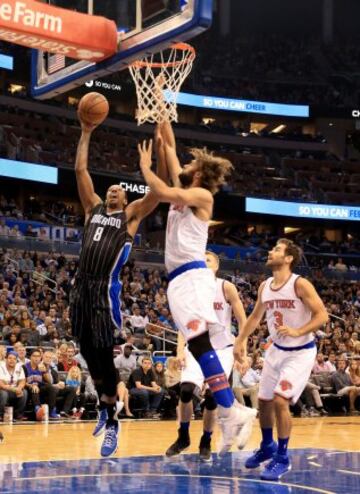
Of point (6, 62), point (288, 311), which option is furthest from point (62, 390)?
point (6, 62)

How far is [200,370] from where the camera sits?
8.43 meters

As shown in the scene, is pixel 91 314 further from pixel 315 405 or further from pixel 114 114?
pixel 114 114

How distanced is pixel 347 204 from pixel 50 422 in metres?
26.9

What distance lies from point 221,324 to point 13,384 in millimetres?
5780

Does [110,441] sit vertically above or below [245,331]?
below

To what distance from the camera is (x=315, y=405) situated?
689 inches

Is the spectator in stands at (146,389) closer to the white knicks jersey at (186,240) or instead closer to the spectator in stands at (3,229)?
the white knicks jersey at (186,240)

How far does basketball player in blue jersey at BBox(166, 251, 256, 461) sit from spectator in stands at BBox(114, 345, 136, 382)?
21.8 ft

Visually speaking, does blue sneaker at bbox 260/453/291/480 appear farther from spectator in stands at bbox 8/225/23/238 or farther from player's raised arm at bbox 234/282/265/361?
spectator in stands at bbox 8/225/23/238

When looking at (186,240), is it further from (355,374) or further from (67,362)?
(355,374)

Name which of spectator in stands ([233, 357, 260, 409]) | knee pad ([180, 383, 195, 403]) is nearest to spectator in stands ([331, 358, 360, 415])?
spectator in stands ([233, 357, 260, 409])

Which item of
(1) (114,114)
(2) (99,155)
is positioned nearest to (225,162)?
(2) (99,155)

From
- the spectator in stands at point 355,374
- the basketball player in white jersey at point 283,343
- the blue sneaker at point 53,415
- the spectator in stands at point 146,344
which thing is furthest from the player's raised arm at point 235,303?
the spectator in stands at point 355,374

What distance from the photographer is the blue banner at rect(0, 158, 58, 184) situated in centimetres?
2911
